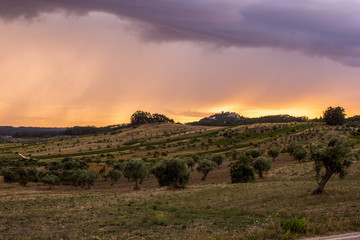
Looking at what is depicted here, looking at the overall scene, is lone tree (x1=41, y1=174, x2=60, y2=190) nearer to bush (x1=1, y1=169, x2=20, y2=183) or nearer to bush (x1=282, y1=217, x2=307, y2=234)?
bush (x1=1, y1=169, x2=20, y2=183)

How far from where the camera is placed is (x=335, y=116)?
17975 cm

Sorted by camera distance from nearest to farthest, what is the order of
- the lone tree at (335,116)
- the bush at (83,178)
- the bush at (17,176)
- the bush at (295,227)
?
the bush at (295,227)
the bush at (83,178)
the bush at (17,176)
the lone tree at (335,116)

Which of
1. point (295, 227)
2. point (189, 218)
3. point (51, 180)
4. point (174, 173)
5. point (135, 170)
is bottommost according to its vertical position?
point (51, 180)

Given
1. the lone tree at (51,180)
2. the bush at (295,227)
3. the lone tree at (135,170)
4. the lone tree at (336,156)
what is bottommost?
the lone tree at (51,180)

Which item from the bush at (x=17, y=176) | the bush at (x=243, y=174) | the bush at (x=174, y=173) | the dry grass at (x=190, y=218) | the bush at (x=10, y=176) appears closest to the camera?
the dry grass at (x=190, y=218)

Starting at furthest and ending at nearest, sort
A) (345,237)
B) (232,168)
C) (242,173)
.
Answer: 1. (232,168)
2. (242,173)
3. (345,237)

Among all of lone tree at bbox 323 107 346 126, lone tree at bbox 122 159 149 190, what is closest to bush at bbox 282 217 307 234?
lone tree at bbox 122 159 149 190

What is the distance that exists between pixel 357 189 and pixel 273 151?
5862 centimetres

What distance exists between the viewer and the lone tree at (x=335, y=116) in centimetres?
17918

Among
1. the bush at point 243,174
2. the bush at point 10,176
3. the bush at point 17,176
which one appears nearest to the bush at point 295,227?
the bush at point 243,174

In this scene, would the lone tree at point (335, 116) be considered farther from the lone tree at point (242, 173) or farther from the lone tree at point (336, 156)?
the lone tree at point (336, 156)

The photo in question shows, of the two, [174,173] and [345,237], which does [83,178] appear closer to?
[174,173]

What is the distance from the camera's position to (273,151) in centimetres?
8875

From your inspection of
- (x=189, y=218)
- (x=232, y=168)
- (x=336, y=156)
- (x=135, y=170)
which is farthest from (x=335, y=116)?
(x=189, y=218)
